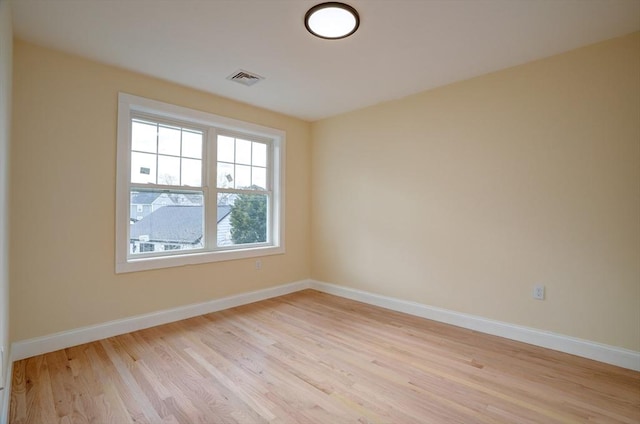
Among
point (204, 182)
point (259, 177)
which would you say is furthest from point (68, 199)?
point (259, 177)

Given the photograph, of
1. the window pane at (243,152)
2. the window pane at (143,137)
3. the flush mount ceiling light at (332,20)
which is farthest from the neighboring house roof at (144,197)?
the flush mount ceiling light at (332,20)

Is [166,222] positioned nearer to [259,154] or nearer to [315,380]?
[259,154]

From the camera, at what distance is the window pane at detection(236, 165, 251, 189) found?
4012 millimetres

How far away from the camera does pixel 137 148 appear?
3154 millimetres

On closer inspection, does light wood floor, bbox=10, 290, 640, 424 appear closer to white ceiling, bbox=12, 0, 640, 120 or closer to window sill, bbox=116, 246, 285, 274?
window sill, bbox=116, 246, 285, 274

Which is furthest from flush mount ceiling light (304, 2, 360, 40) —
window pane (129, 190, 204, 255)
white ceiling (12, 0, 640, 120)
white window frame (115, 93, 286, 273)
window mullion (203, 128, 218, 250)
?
window pane (129, 190, 204, 255)

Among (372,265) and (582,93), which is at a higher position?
(582,93)

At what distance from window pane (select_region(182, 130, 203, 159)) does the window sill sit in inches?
44.7

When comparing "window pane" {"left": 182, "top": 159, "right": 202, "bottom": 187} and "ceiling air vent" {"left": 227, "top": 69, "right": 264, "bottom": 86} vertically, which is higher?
"ceiling air vent" {"left": 227, "top": 69, "right": 264, "bottom": 86}

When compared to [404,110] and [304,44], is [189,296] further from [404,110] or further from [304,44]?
[404,110]

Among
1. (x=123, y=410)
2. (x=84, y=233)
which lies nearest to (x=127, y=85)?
(x=84, y=233)

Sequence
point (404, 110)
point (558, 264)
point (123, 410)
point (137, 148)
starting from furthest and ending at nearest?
point (404, 110)
point (137, 148)
point (558, 264)
point (123, 410)

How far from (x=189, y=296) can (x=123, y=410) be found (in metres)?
1.64

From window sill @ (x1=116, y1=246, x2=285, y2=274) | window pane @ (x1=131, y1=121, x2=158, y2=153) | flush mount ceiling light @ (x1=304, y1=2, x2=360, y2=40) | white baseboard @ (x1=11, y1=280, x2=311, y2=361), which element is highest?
→ flush mount ceiling light @ (x1=304, y1=2, x2=360, y2=40)
